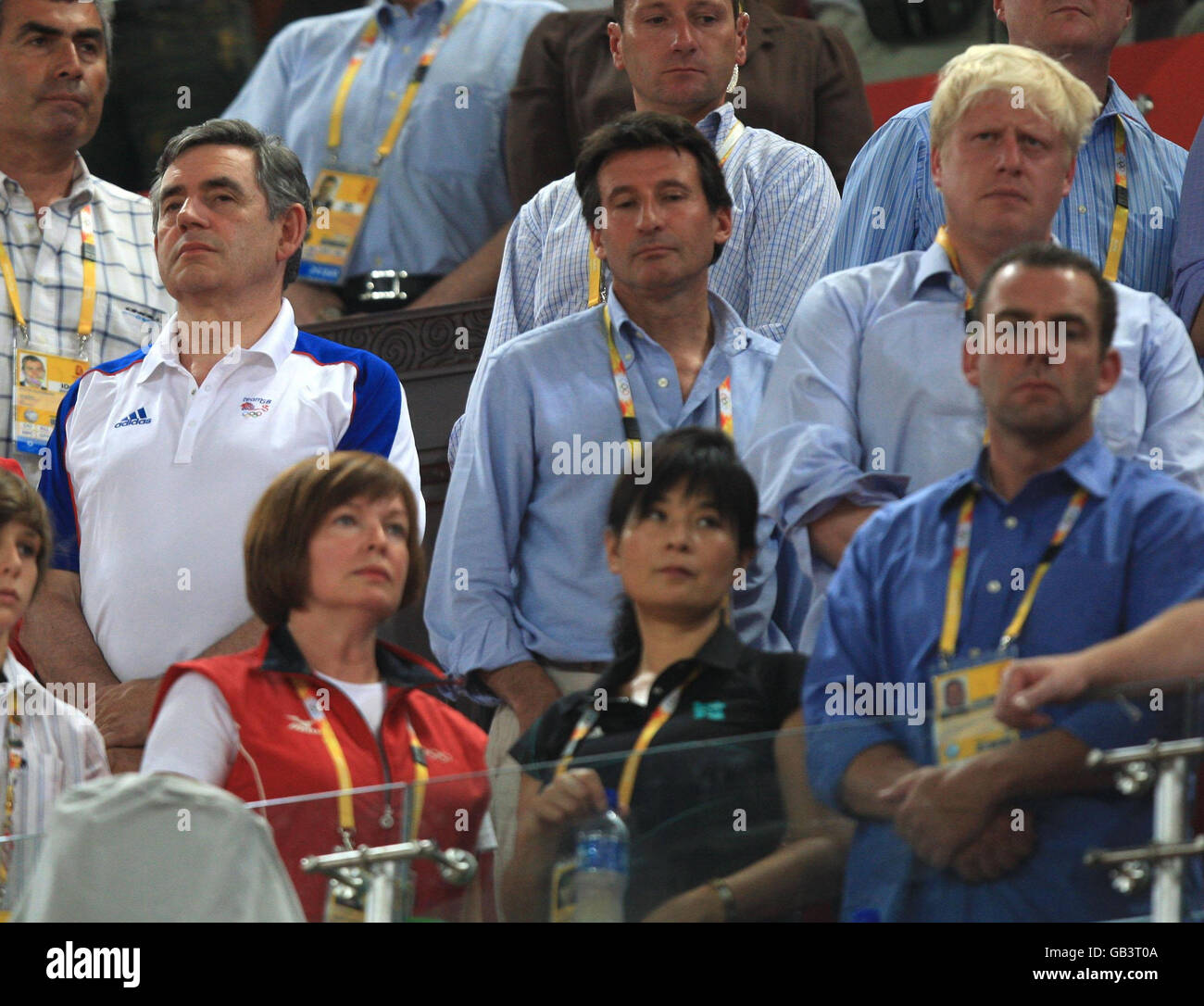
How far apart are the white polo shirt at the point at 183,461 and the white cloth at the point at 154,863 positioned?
76cm

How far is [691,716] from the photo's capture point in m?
2.75

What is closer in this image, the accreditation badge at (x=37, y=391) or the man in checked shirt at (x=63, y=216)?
the accreditation badge at (x=37, y=391)

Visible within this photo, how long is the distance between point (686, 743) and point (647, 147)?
1.14m

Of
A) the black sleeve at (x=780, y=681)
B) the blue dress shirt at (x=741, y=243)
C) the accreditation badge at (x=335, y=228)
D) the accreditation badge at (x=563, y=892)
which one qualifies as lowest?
the accreditation badge at (x=563, y=892)

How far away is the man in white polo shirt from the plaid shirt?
18.6 inches

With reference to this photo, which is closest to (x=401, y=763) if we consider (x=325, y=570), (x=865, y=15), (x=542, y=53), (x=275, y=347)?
(x=325, y=570)

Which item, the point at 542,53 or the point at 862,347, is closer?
the point at 862,347

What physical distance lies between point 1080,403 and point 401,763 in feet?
3.21

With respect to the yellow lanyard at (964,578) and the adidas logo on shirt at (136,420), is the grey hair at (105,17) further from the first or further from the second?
the yellow lanyard at (964,578)

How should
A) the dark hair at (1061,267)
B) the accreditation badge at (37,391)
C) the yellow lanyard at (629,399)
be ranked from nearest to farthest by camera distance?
the dark hair at (1061,267), the yellow lanyard at (629,399), the accreditation badge at (37,391)

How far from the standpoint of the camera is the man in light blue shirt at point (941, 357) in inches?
119

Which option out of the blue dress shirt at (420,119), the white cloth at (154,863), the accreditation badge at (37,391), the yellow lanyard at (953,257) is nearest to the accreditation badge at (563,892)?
the white cloth at (154,863)

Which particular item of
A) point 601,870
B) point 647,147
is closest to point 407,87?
point 647,147
